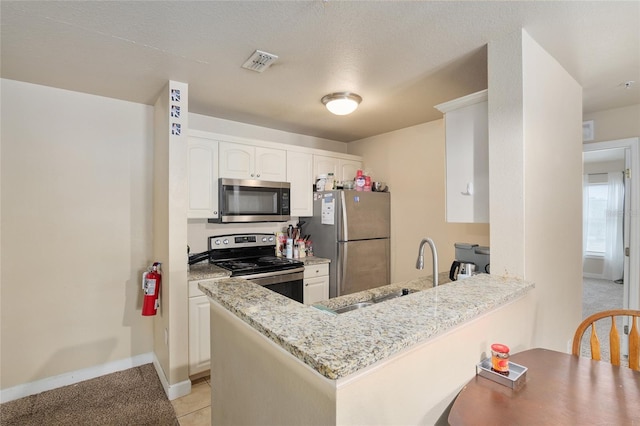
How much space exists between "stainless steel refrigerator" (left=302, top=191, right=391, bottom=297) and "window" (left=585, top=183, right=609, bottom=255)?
496 cm

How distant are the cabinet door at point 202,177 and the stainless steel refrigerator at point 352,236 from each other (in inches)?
45.9

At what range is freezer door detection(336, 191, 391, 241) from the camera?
320 centimetres

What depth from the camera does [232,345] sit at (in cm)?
132

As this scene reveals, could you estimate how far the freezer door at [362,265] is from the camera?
3.18 m

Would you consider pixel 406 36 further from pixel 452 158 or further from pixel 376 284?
pixel 376 284

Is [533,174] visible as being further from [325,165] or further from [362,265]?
[325,165]

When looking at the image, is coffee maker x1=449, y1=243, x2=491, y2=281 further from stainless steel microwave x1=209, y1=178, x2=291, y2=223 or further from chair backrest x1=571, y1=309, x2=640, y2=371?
stainless steel microwave x1=209, y1=178, x2=291, y2=223

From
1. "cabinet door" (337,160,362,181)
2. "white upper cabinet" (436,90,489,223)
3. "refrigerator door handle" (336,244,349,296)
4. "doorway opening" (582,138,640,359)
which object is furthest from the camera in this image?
"doorway opening" (582,138,640,359)

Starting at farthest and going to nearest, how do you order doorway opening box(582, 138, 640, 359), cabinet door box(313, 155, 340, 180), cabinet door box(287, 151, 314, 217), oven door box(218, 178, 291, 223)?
doorway opening box(582, 138, 640, 359), cabinet door box(313, 155, 340, 180), cabinet door box(287, 151, 314, 217), oven door box(218, 178, 291, 223)

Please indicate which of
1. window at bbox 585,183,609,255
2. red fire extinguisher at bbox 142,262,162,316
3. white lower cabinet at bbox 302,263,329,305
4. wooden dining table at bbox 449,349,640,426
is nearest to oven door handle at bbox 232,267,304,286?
white lower cabinet at bbox 302,263,329,305

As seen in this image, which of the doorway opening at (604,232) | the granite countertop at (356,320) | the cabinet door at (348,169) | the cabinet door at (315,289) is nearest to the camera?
the granite countertop at (356,320)

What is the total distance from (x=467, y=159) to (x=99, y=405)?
3.08 metres

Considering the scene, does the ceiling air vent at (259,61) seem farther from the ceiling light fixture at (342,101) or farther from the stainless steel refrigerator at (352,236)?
the stainless steel refrigerator at (352,236)

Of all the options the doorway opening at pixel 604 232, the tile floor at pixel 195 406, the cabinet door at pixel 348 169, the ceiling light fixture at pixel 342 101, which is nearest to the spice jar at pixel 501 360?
the tile floor at pixel 195 406
